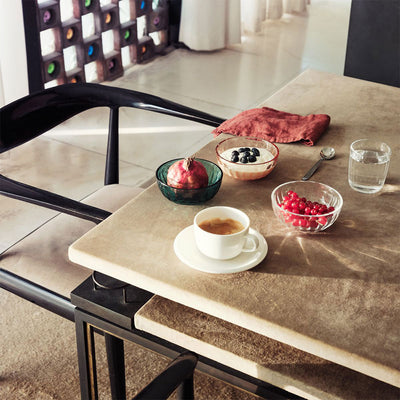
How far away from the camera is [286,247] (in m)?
1.15

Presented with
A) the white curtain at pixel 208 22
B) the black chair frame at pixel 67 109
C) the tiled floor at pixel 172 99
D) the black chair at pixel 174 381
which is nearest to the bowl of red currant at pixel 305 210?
the black chair at pixel 174 381

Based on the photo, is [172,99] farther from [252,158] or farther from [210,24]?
[252,158]

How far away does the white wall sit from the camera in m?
2.87

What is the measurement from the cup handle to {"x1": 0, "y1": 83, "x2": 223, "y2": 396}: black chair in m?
0.38

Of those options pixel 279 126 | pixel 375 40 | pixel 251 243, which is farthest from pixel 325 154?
pixel 375 40

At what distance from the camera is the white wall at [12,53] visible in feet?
9.42

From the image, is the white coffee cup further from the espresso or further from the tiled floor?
the tiled floor

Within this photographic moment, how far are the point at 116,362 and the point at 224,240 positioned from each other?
1.26ft

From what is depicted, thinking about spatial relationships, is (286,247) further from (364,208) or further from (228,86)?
(228,86)

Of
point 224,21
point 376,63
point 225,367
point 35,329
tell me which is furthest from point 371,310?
point 224,21

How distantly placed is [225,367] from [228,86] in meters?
3.00

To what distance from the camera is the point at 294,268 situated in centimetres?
110

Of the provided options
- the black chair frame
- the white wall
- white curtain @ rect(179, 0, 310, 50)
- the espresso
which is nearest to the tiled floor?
white curtain @ rect(179, 0, 310, 50)

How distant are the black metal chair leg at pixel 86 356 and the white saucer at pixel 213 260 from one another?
0.25 metres
